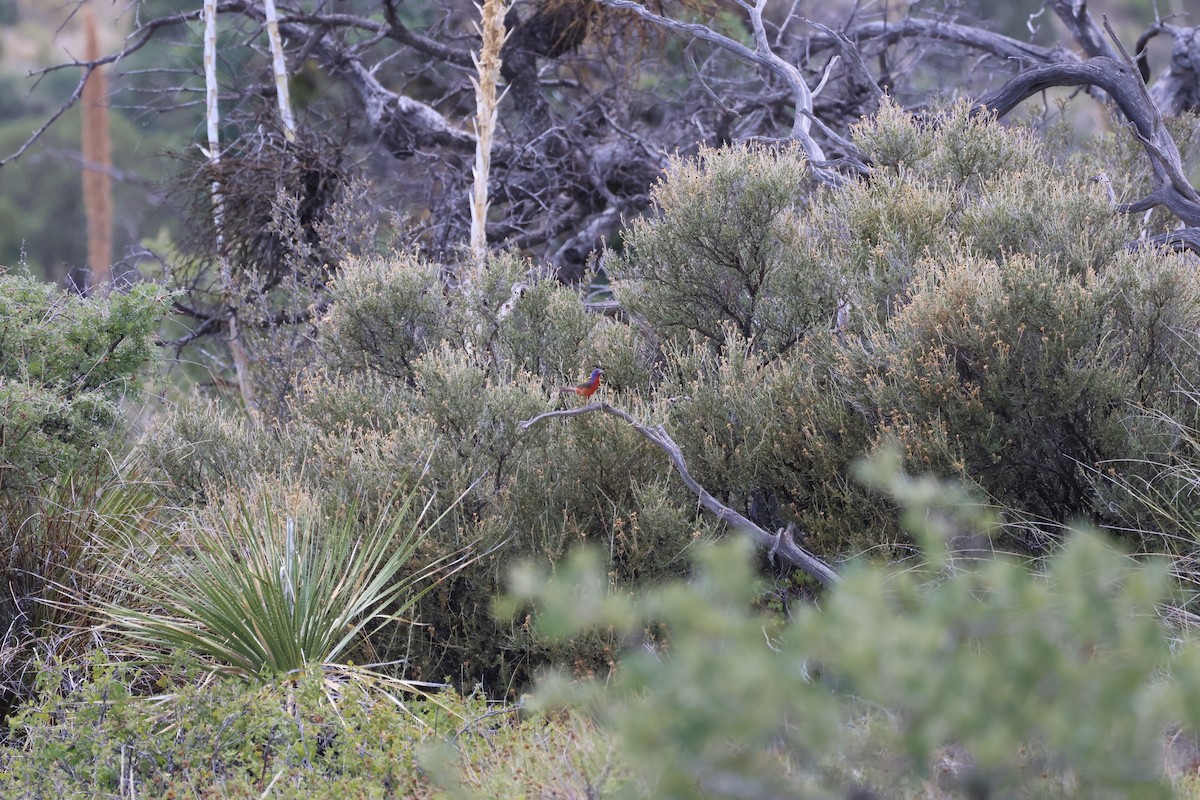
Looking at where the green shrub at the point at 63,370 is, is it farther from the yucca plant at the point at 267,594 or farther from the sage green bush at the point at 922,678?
the sage green bush at the point at 922,678

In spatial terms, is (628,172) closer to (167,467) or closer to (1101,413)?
(167,467)

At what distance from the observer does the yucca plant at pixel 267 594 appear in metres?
4.50

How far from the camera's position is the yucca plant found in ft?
14.8

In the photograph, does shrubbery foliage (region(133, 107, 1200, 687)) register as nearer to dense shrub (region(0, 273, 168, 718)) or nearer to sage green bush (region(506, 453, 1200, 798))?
dense shrub (region(0, 273, 168, 718))

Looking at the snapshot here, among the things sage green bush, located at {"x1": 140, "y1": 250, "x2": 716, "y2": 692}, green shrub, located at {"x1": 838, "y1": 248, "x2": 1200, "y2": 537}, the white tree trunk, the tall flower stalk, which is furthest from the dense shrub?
green shrub, located at {"x1": 838, "y1": 248, "x2": 1200, "y2": 537}

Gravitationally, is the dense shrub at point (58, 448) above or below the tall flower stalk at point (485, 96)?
below

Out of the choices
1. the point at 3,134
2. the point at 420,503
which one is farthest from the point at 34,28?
the point at 420,503

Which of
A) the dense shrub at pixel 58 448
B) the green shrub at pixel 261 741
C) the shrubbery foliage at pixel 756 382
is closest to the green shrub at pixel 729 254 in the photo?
the shrubbery foliage at pixel 756 382

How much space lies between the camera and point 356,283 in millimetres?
6820

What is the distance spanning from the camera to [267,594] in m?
4.45

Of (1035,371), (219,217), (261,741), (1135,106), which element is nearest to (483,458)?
(261,741)

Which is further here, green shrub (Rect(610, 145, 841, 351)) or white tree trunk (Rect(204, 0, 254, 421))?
white tree trunk (Rect(204, 0, 254, 421))

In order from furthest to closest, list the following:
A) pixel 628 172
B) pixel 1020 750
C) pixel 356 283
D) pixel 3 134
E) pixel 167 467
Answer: pixel 3 134, pixel 628 172, pixel 356 283, pixel 167 467, pixel 1020 750

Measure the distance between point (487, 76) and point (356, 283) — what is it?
1.55 metres
